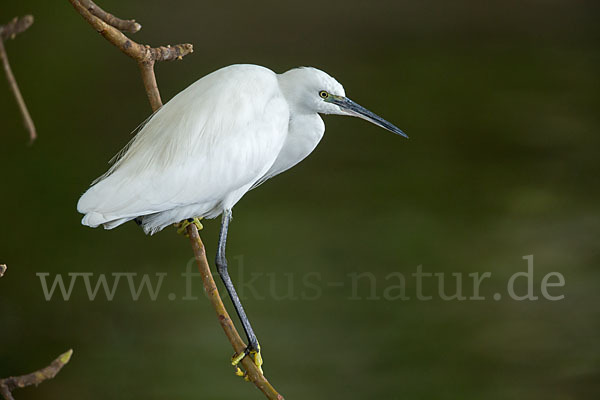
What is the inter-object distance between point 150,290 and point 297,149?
1.14 meters

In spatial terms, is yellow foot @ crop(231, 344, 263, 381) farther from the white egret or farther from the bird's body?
the bird's body

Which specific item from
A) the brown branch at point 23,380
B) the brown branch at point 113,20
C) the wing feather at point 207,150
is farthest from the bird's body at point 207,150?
the brown branch at point 23,380

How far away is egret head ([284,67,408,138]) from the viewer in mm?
785

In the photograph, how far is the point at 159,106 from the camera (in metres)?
0.89

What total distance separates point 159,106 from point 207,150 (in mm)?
134

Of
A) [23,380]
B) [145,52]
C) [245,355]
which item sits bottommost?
[245,355]

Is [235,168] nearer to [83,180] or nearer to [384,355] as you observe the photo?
[384,355]

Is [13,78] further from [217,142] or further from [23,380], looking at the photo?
[217,142]

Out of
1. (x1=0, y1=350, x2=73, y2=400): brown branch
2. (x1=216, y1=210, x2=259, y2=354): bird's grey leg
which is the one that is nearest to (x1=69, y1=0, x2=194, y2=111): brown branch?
(x1=216, y1=210, x2=259, y2=354): bird's grey leg

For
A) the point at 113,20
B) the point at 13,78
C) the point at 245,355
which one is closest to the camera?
the point at 13,78

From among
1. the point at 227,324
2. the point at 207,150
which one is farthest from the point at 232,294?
the point at 207,150

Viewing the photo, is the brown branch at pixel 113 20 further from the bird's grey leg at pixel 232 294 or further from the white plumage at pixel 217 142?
the bird's grey leg at pixel 232 294

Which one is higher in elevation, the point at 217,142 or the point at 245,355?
the point at 217,142

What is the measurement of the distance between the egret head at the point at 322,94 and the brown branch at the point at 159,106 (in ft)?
0.59
